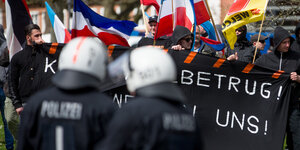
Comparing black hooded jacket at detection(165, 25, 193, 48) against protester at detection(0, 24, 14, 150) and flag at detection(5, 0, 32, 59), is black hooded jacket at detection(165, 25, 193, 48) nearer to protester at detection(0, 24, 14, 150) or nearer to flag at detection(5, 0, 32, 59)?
flag at detection(5, 0, 32, 59)

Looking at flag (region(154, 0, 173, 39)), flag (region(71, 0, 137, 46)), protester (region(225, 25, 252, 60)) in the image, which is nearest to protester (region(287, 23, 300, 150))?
protester (region(225, 25, 252, 60))

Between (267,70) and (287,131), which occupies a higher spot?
(267,70)

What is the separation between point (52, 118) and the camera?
11.1ft

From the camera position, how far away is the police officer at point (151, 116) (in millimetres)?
3072

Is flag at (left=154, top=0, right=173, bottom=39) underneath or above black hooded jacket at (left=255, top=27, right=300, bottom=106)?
above

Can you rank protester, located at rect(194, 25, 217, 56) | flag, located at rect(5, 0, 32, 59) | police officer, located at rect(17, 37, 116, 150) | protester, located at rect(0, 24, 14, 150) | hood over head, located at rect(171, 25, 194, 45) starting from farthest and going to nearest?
1. protester, located at rect(194, 25, 217, 56)
2. protester, located at rect(0, 24, 14, 150)
3. flag, located at rect(5, 0, 32, 59)
4. hood over head, located at rect(171, 25, 194, 45)
5. police officer, located at rect(17, 37, 116, 150)

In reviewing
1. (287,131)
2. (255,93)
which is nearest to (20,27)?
(255,93)

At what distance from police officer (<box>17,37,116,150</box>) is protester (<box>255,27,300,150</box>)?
14.2 feet

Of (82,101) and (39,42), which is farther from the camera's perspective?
(39,42)

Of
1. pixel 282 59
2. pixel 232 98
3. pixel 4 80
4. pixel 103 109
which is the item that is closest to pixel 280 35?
pixel 282 59

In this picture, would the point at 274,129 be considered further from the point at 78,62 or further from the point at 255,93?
the point at 78,62

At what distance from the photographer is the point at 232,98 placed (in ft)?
24.5

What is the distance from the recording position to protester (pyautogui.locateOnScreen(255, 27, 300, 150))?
282 inches

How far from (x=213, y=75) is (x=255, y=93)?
0.61 metres
